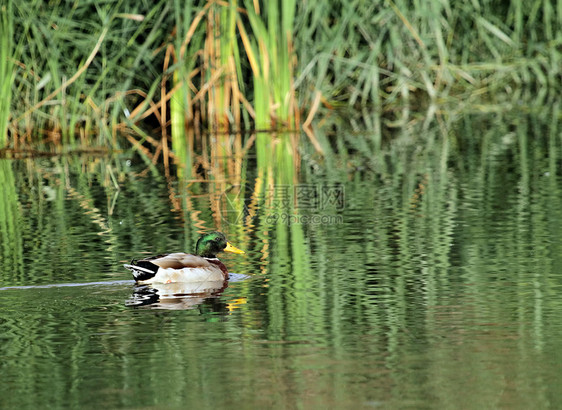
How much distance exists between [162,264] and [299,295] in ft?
2.85

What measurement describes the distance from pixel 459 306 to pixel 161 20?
Result: 362 inches

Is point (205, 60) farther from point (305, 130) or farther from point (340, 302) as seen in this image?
point (340, 302)

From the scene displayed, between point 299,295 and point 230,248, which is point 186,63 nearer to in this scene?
point 230,248

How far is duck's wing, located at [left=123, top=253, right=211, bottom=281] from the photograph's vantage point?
7.21 m

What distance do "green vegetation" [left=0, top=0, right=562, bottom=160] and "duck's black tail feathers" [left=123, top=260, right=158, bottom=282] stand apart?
6.73m

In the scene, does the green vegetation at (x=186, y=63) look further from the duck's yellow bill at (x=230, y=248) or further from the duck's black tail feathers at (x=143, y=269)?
the duck's black tail feathers at (x=143, y=269)

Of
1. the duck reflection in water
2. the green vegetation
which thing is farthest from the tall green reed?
the duck reflection in water

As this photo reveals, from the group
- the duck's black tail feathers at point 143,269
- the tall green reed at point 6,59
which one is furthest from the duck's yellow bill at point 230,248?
the tall green reed at point 6,59

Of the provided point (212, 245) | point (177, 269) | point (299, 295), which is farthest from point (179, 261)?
point (299, 295)

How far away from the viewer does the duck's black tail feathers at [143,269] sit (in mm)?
7188

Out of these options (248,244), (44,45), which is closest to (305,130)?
(44,45)

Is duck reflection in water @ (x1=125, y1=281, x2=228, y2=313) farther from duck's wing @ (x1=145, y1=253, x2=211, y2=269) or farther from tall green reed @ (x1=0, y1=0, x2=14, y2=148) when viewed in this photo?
tall green reed @ (x1=0, y1=0, x2=14, y2=148)

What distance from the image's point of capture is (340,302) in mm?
6777

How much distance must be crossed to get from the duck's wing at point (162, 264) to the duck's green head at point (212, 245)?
396 millimetres
